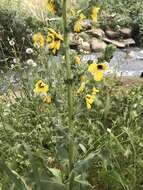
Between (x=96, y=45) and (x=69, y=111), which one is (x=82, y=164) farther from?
(x=96, y=45)

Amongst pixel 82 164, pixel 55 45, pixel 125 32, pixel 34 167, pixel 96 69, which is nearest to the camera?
pixel 34 167

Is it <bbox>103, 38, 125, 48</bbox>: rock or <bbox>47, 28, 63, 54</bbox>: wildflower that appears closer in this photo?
<bbox>47, 28, 63, 54</bbox>: wildflower

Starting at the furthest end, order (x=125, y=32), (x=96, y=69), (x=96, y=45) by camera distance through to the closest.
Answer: (x=125, y=32), (x=96, y=45), (x=96, y=69)

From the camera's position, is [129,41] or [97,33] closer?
[97,33]

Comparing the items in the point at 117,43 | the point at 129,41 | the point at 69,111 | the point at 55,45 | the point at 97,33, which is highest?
the point at 55,45

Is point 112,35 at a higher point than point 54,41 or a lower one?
lower

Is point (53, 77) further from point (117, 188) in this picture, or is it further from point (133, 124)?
point (117, 188)

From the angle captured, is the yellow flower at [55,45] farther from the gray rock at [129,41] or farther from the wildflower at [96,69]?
the gray rock at [129,41]

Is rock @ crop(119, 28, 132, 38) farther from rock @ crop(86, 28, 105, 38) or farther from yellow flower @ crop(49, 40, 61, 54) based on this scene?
yellow flower @ crop(49, 40, 61, 54)

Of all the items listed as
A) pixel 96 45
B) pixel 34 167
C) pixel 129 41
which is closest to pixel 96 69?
pixel 34 167

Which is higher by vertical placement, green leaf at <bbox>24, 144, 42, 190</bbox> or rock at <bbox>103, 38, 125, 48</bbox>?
green leaf at <bbox>24, 144, 42, 190</bbox>

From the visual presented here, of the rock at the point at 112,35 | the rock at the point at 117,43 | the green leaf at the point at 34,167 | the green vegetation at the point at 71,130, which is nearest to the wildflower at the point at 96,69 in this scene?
the green vegetation at the point at 71,130

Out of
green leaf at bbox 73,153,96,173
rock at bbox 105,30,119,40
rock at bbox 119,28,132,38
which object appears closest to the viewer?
green leaf at bbox 73,153,96,173

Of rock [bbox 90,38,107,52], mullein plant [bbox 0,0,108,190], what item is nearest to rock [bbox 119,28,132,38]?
rock [bbox 90,38,107,52]
